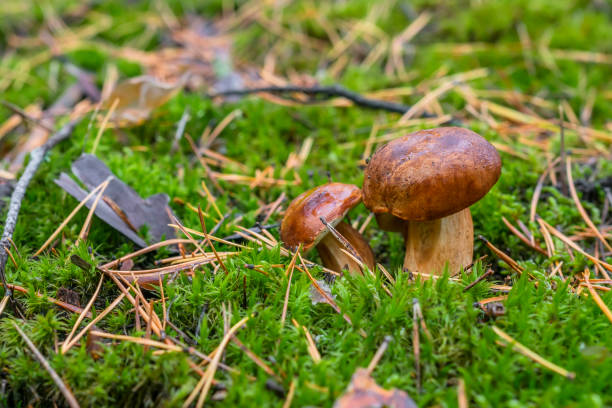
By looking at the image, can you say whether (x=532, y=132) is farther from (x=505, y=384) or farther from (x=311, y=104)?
(x=505, y=384)

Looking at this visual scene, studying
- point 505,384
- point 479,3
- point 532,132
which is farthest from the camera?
point 479,3

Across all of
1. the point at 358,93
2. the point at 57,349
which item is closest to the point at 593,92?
the point at 358,93

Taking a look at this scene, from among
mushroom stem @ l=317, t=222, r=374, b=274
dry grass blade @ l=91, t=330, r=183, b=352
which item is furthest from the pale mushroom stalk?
dry grass blade @ l=91, t=330, r=183, b=352

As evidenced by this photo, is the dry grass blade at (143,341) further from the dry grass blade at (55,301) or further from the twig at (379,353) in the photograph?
the twig at (379,353)

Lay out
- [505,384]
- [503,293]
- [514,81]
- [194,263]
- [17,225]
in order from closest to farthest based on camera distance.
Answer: [505,384] < [503,293] < [194,263] < [17,225] < [514,81]

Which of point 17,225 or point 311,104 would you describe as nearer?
point 17,225

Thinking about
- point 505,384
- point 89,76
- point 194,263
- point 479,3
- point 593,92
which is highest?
point 479,3
